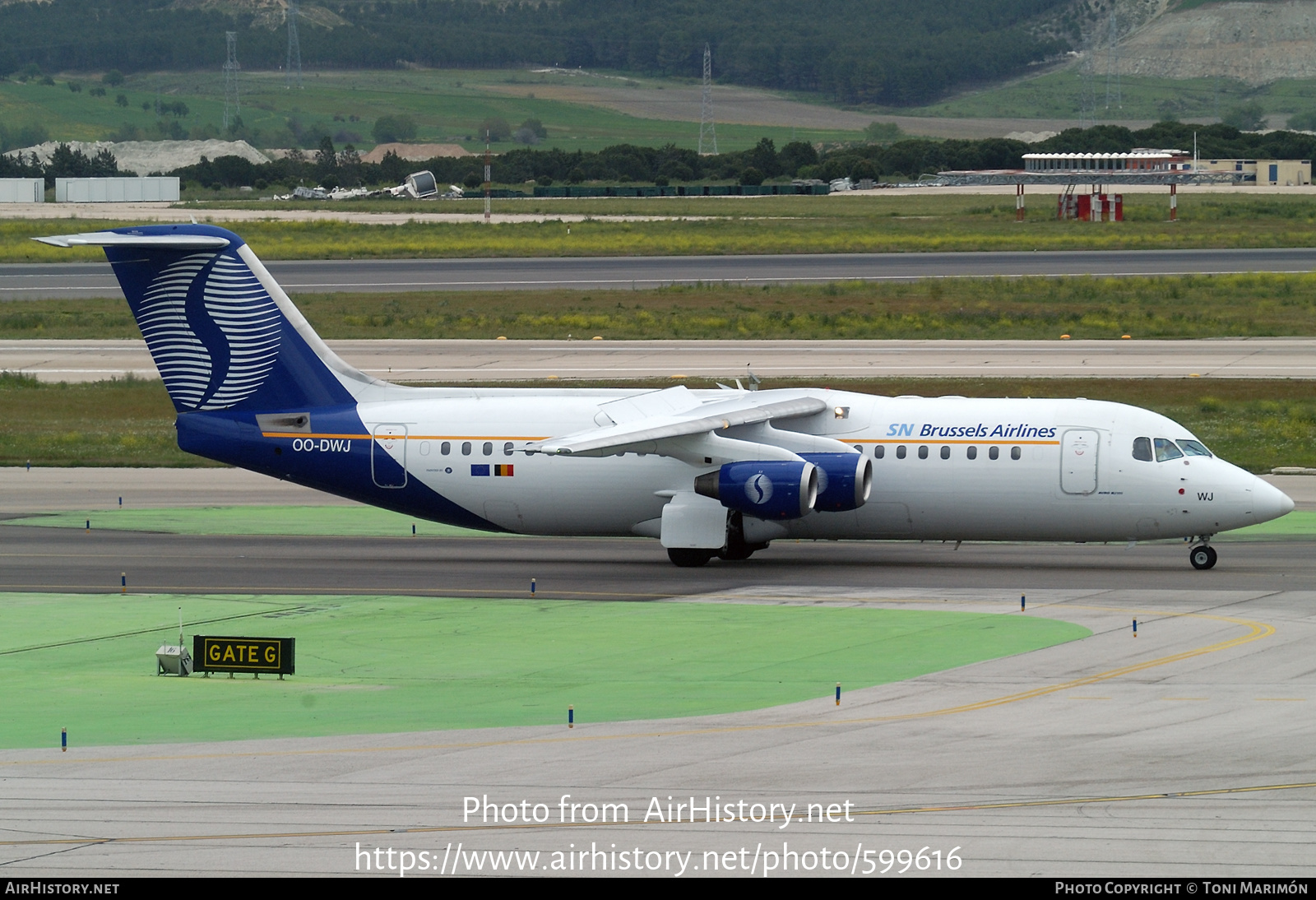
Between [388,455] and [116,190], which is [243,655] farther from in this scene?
[116,190]

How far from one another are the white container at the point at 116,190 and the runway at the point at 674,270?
2348 inches

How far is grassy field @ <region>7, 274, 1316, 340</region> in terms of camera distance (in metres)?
66.2

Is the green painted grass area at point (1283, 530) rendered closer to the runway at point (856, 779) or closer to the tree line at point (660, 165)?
the runway at point (856, 779)

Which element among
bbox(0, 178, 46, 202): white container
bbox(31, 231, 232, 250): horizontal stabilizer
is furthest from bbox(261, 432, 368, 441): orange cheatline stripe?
bbox(0, 178, 46, 202): white container

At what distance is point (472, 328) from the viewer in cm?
6906

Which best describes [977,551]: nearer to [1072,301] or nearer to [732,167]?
[1072,301]

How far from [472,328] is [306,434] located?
36719 mm

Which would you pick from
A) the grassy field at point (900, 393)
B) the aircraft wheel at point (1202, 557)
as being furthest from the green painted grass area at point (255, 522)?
the aircraft wheel at point (1202, 557)

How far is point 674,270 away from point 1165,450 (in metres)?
59.7

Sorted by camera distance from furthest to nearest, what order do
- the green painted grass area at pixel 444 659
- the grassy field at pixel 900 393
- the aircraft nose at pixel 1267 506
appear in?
the grassy field at pixel 900 393
the aircraft nose at pixel 1267 506
the green painted grass area at pixel 444 659

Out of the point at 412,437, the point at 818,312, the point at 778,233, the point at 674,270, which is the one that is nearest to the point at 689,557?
the point at 412,437

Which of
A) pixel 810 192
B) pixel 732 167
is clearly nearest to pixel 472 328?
pixel 810 192

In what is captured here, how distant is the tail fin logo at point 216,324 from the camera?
32.8 m

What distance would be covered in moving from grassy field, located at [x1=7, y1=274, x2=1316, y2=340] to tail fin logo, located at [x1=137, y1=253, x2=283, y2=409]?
33788mm
